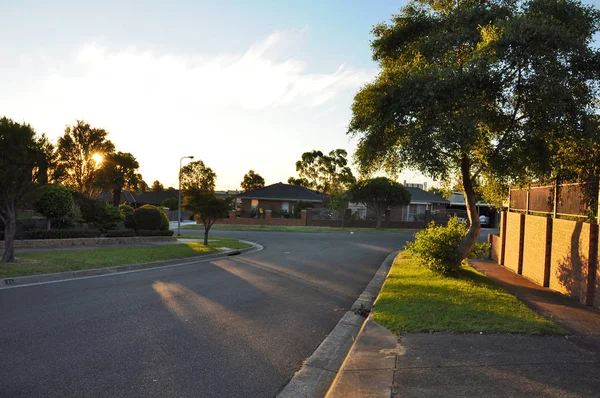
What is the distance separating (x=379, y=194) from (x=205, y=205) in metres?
26.1

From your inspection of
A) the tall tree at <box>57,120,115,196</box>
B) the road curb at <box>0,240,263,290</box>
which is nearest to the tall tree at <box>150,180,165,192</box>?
the tall tree at <box>57,120,115,196</box>

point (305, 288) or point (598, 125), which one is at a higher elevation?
point (598, 125)

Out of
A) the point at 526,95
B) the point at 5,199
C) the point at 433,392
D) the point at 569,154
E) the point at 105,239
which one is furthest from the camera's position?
the point at 105,239

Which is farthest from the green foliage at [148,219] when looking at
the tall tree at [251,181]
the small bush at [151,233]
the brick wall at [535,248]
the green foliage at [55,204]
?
the tall tree at [251,181]

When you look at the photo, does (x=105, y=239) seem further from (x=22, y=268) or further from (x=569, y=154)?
(x=569, y=154)

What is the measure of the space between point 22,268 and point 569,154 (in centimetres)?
1333

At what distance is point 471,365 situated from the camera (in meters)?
5.27

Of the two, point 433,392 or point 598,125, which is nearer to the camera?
point 433,392

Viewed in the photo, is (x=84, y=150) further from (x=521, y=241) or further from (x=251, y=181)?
(x=251, y=181)

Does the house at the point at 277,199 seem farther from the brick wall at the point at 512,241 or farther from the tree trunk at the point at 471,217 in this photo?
the tree trunk at the point at 471,217

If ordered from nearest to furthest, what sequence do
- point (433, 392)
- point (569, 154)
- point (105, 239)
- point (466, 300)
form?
point (433, 392), point (466, 300), point (569, 154), point (105, 239)

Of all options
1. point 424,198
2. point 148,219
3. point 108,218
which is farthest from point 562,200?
point 424,198

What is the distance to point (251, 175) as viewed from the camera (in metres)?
94.6

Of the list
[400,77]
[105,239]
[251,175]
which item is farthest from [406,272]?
[251,175]
